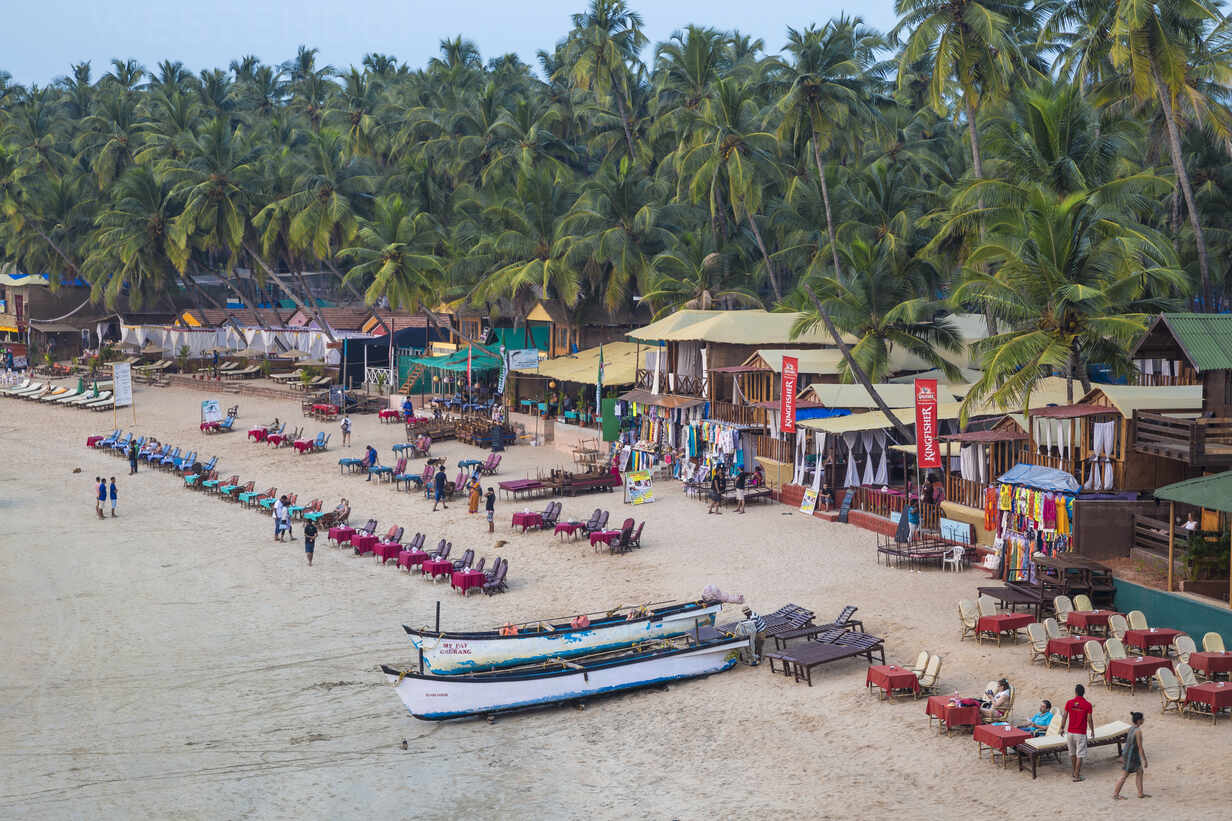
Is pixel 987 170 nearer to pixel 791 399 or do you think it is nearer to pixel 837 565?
pixel 791 399

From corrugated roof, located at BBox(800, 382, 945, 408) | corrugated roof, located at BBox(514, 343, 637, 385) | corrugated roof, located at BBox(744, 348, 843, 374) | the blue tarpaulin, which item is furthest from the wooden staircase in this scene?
the blue tarpaulin

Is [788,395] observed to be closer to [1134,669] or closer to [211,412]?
[1134,669]

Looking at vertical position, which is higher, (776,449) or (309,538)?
(776,449)

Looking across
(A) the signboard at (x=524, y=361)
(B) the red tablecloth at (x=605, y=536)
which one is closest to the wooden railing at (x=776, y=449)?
(B) the red tablecloth at (x=605, y=536)

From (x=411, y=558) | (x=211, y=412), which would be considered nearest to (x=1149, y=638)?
(x=411, y=558)

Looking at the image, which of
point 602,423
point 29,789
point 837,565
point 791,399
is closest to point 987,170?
point 791,399

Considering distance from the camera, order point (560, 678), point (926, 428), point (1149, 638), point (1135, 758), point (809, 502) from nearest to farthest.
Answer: point (1135, 758)
point (1149, 638)
point (560, 678)
point (926, 428)
point (809, 502)

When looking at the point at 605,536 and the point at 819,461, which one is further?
the point at 819,461
